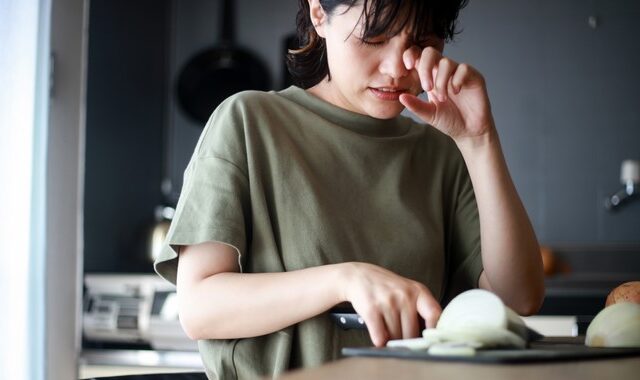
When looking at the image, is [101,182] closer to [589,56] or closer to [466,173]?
[589,56]

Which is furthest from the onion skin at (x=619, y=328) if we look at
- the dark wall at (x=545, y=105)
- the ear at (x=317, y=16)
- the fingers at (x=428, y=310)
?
the dark wall at (x=545, y=105)

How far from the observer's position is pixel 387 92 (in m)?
1.04

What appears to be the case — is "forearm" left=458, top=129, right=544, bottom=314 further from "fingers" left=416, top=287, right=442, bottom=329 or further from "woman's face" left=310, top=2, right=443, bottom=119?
"fingers" left=416, top=287, right=442, bottom=329

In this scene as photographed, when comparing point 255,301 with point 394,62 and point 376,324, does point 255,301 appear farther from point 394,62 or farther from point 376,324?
point 394,62

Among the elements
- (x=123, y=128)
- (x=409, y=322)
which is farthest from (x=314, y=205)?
(x=123, y=128)

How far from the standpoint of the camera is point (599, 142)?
144 inches

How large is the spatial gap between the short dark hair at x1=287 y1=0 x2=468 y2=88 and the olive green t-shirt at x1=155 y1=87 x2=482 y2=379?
97mm

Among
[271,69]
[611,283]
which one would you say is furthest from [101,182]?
[611,283]

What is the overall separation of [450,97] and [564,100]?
2.85 m

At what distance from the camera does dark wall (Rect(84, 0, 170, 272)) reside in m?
3.31

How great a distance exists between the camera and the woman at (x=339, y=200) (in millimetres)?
928

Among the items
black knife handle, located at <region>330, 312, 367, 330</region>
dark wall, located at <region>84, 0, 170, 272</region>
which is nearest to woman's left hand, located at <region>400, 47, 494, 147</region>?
black knife handle, located at <region>330, 312, 367, 330</region>

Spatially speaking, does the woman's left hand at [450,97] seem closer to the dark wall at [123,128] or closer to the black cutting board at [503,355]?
the black cutting board at [503,355]

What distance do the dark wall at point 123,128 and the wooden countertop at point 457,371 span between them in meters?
2.76
